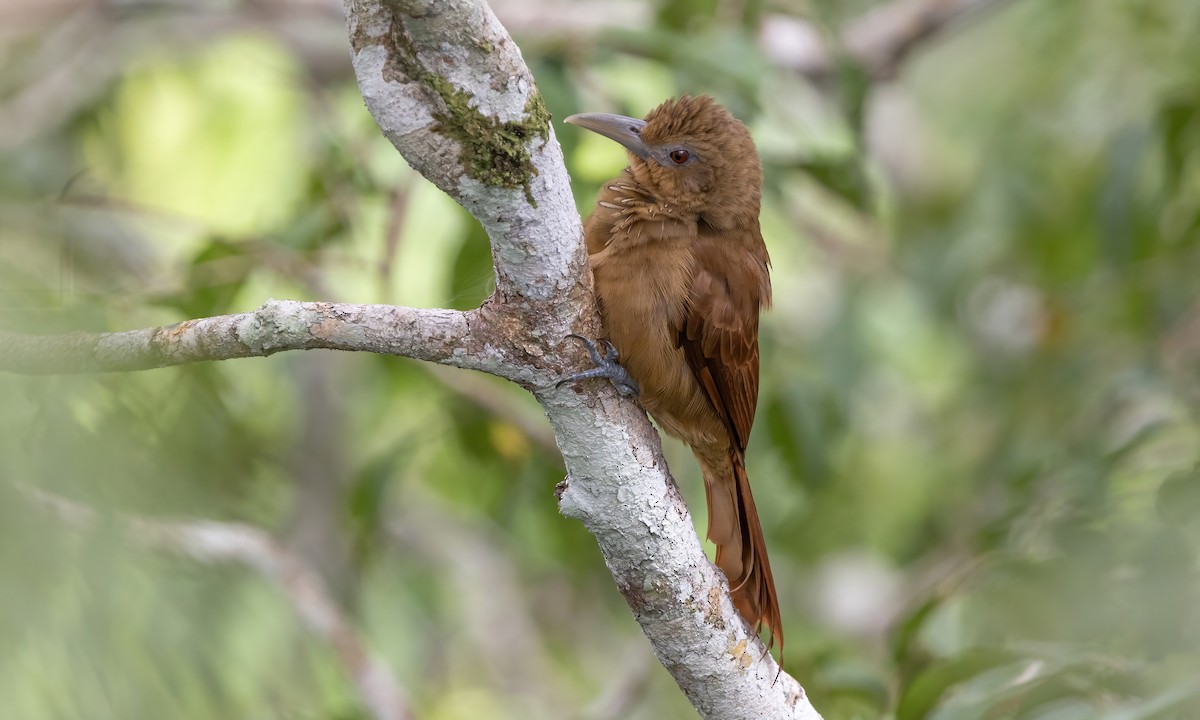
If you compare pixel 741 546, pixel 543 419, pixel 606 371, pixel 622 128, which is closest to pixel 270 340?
pixel 606 371

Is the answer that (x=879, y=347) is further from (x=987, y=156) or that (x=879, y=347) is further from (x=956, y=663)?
(x=956, y=663)

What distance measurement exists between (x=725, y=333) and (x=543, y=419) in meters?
2.00

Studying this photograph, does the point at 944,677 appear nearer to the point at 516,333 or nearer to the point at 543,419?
the point at 516,333

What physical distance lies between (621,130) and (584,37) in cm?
60

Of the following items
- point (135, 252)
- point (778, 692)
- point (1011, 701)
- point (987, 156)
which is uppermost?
point (987, 156)

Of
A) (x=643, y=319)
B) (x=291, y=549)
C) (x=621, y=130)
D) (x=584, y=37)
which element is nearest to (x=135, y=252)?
(x=291, y=549)

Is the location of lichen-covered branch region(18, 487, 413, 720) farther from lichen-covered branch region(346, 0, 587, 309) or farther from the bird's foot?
lichen-covered branch region(346, 0, 587, 309)

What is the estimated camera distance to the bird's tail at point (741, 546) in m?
2.52

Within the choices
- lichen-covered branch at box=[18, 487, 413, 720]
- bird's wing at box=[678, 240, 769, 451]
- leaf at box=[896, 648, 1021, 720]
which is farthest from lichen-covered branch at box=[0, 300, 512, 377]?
lichen-covered branch at box=[18, 487, 413, 720]

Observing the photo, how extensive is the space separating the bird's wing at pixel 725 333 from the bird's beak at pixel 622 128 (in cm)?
37

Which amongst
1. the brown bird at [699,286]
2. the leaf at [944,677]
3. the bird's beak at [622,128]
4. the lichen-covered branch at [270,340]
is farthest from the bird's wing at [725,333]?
the lichen-covered branch at [270,340]

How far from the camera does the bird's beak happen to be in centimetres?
301

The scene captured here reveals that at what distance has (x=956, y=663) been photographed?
2.67 m

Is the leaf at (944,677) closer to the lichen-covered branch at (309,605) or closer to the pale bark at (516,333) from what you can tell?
the pale bark at (516,333)
